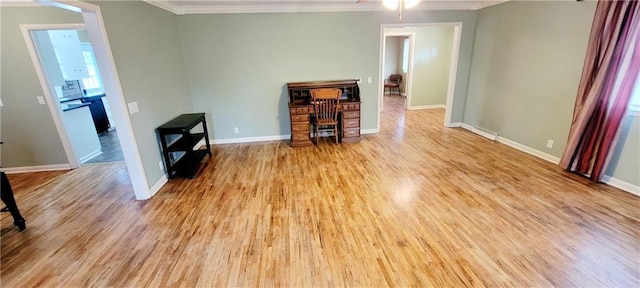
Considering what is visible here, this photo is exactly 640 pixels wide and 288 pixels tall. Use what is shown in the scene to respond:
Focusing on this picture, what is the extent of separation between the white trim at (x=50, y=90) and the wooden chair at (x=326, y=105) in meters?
3.35

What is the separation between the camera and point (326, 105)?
453 centimetres

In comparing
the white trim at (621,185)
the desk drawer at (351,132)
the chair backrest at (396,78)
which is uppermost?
the chair backrest at (396,78)

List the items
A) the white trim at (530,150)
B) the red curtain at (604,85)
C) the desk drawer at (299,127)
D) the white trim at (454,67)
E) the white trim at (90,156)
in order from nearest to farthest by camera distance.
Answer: the red curtain at (604,85)
the white trim at (530,150)
the white trim at (90,156)
the desk drawer at (299,127)
the white trim at (454,67)

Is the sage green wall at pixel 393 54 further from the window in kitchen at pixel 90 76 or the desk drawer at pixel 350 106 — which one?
the window in kitchen at pixel 90 76

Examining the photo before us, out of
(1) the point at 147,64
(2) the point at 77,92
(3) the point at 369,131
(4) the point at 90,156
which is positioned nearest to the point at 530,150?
(3) the point at 369,131

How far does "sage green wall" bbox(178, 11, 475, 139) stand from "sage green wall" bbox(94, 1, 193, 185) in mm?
560

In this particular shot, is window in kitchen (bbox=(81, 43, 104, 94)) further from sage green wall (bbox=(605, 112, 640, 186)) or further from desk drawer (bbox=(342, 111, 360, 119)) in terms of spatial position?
sage green wall (bbox=(605, 112, 640, 186))

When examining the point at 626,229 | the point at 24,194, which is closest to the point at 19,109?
the point at 24,194

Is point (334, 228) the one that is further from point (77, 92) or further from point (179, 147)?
point (77, 92)

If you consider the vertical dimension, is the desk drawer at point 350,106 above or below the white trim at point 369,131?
above

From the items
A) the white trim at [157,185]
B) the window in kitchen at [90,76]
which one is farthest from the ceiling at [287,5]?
the window in kitchen at [90,76]

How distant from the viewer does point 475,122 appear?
5168 millimetres

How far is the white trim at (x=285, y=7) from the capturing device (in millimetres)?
4143

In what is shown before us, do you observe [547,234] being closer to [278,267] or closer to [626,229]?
[626,229]
